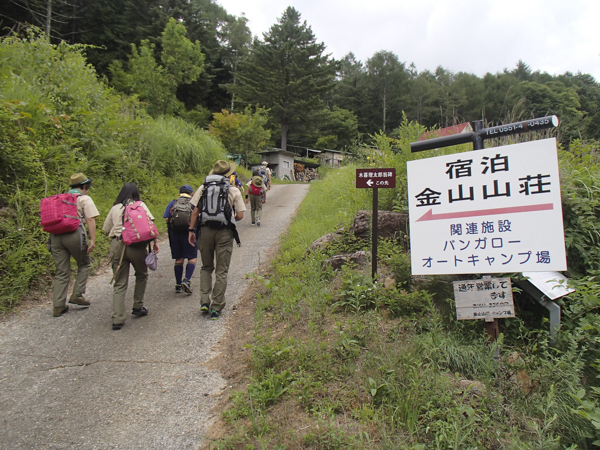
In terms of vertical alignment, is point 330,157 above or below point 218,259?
above

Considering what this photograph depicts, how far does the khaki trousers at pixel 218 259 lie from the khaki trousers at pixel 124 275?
799mm

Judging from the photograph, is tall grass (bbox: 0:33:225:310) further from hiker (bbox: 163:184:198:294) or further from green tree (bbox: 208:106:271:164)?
green tree (bbox: 208:106:271:164)

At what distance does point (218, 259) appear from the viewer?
471 cm

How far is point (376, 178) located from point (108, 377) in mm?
3607

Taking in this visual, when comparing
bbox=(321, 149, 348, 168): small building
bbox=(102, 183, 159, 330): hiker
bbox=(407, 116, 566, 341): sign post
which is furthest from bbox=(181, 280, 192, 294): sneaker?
bbox=(321, 149, 348, 168): small building

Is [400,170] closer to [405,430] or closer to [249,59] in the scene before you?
[405,430]

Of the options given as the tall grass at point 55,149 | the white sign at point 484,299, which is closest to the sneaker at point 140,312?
the tall grass at point 55,149

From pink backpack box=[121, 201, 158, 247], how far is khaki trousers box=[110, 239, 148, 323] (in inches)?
5.6

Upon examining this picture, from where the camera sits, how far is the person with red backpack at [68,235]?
15.3 ft

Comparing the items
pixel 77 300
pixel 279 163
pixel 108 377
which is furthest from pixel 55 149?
pixel 279 163

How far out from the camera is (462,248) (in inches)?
119

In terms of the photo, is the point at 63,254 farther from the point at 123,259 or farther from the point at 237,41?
the point at 237,41

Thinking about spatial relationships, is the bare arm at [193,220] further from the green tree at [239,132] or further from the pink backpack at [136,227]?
the green tree at [239,132]

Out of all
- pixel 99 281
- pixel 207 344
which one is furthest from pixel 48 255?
pixel 207 344
